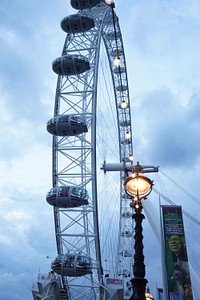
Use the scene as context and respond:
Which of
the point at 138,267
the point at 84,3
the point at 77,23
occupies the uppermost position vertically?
the point at 84,3

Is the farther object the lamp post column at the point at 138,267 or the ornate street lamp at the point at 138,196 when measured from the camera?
the ornate street lamp at the point at 138,196

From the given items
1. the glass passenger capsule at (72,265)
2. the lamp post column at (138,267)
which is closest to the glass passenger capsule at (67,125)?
the glass passenger capsule at (72,265)

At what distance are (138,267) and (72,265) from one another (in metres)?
20.8

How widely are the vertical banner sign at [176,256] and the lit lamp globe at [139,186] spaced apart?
1073 cm

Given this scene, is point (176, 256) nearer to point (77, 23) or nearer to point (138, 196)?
point (138, 196)

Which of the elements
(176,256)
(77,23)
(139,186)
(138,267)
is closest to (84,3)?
(77,23)

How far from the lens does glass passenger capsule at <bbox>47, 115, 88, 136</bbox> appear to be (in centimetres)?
2708

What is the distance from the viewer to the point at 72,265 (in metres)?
25.3

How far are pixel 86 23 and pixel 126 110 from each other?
1281 centimetres

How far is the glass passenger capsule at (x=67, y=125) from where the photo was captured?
27.1 m

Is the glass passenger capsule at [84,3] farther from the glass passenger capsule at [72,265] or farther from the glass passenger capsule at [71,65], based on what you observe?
the glass passenger capsule at [72,265]

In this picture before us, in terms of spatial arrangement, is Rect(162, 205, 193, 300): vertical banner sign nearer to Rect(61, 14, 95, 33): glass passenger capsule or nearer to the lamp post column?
the lamp post column

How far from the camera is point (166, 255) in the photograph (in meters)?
16.8

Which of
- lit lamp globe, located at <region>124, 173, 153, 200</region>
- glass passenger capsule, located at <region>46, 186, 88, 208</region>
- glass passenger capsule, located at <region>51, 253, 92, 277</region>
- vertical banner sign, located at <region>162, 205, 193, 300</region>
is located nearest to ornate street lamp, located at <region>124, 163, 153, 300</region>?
lit lamp globe, located at <region>124, 173, 153, 200</region>
